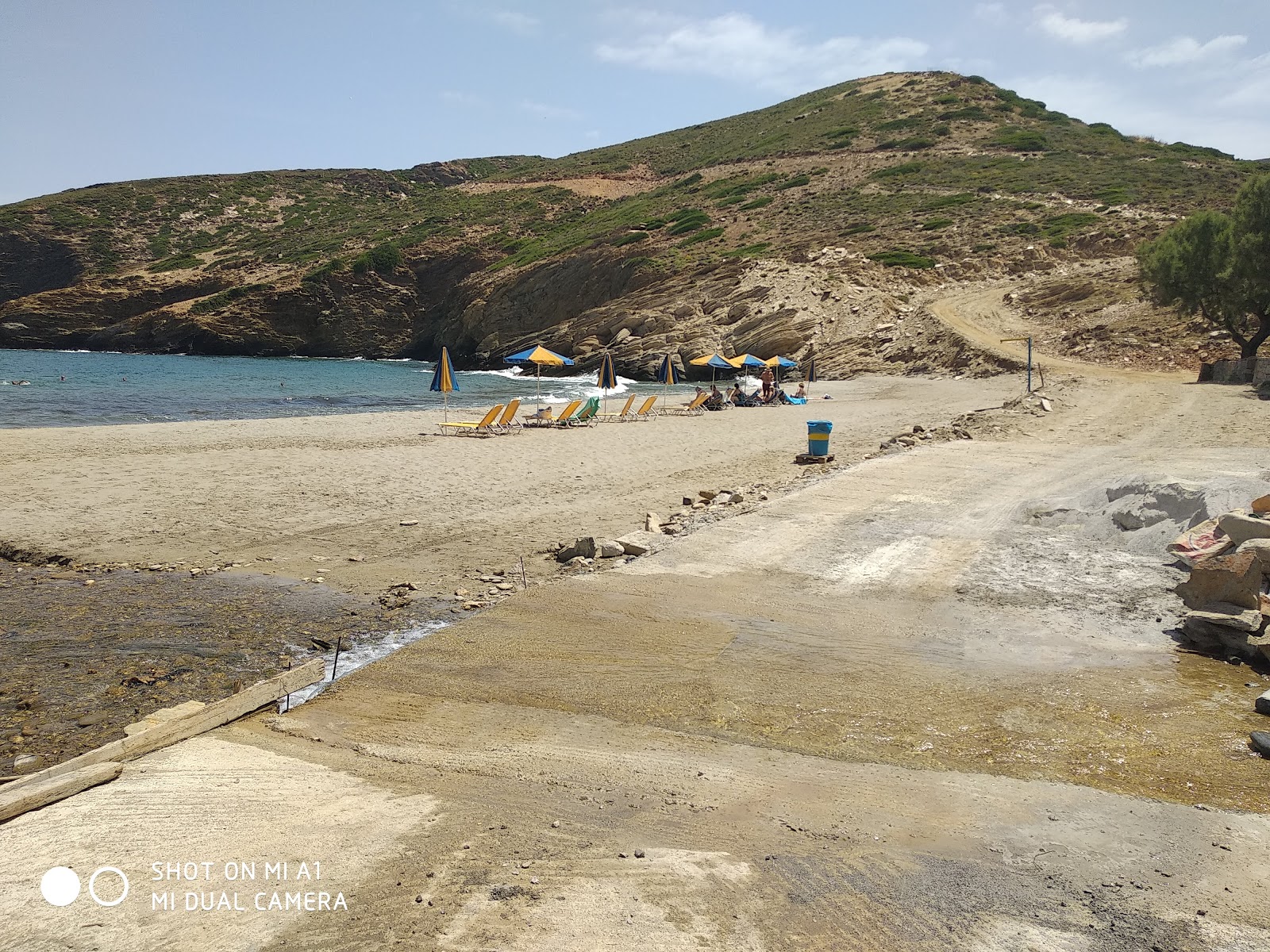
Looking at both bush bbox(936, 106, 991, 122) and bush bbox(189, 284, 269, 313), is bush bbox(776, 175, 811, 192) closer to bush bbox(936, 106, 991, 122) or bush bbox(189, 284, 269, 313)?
bush bbox(936, 106, 991, 122)

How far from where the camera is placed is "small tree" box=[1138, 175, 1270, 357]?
2311cm

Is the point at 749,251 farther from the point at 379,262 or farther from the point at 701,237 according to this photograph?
the point at 379,262

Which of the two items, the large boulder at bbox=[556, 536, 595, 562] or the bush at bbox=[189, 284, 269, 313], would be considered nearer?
the large boulder at bbox=[556, 536, 595, 562]

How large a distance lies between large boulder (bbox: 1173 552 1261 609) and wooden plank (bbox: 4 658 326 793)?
6693mm

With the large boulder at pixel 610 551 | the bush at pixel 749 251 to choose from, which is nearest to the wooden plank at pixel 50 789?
the large boulder at pixel 610 551

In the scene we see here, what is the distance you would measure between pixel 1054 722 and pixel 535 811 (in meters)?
3.25

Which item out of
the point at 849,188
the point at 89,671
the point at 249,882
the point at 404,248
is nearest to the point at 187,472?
the point at 89,671

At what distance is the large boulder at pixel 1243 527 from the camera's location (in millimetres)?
7195

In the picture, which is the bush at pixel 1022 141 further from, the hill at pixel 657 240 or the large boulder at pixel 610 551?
the large boulder at pixel 610 551

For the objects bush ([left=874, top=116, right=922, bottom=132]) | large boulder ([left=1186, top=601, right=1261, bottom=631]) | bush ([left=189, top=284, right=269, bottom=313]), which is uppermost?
bush ([left=874, top=116, right=922, bottom=132])

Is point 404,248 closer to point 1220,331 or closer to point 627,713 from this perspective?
point 1220,331

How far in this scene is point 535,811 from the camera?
163 inches

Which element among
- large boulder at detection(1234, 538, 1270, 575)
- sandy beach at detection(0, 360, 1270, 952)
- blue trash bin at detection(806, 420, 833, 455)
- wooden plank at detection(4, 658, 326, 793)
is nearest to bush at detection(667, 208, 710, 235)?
blue trash bin at detection(806, 420, 833, 455)

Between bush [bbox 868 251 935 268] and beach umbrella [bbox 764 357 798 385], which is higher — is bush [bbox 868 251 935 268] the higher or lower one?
the higher one
